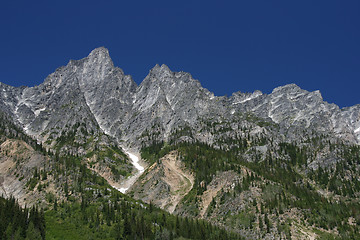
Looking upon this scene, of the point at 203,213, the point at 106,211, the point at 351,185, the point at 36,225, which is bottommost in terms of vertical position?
the point at 36,225

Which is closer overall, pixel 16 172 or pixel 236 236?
pixel 236 236

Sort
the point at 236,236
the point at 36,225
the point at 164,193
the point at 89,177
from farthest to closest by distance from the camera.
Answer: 1. the point at 164,193
2. the point at 89,177
3. the point at 236,236
4. the point at 36,225

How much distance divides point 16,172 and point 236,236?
106239mm

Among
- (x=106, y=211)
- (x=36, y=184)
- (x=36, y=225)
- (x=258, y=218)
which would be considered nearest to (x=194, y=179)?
(x=258, y=218)

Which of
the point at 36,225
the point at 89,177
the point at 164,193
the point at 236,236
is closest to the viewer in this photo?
the point at 36,225

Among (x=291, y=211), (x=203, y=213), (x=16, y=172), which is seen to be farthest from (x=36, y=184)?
(x=291, y=211)

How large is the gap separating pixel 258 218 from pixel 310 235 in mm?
19470

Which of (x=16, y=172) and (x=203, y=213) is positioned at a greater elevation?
(x=203, y=213)

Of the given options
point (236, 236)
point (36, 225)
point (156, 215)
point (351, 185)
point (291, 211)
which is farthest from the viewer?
point (351, 185)

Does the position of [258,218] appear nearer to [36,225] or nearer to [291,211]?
[291,211]

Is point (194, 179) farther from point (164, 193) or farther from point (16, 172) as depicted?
point (16, 172)

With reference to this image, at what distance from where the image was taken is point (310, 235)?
118375 mm

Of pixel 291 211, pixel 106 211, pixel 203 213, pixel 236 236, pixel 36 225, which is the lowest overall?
pixel 36 225

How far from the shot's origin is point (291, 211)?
13262 cm
